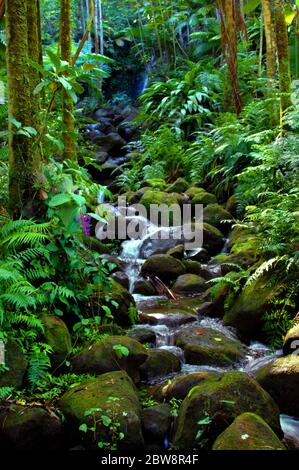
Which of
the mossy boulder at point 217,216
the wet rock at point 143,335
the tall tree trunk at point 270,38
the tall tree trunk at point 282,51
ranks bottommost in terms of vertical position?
the wet rock at point 143,335

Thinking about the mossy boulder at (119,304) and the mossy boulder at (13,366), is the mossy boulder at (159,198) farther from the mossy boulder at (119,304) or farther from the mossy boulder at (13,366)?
the mossy boulder at (13,366)

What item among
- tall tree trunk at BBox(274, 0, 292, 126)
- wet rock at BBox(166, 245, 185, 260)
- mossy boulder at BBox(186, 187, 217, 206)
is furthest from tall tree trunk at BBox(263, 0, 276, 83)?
wet rock at BBox(166, 245, 185, 260)

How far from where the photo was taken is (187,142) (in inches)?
468

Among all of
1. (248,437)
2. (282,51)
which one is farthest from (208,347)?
(282,51)

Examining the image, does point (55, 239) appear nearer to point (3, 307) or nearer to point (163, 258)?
point (3, 307)

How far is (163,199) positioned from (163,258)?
98.0 inches

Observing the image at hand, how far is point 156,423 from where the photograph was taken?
3254 mm

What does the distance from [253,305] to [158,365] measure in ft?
4.51

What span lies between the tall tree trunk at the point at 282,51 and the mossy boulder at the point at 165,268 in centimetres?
275

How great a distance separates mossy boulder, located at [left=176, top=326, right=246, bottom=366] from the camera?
4.42 m

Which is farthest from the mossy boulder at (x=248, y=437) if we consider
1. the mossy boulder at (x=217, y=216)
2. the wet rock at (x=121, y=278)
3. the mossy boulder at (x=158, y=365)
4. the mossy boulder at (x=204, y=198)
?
the mossy boulder at (x=204, y=198)

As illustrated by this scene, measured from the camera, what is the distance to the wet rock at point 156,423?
10.5ft

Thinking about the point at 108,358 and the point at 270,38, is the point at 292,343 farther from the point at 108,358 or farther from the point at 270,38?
the point at 270,38
